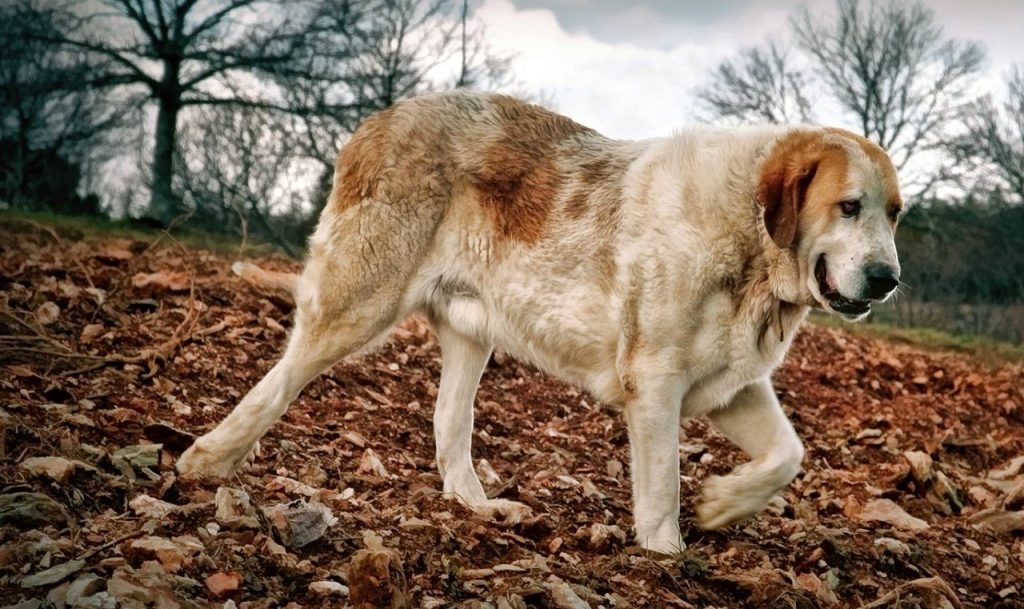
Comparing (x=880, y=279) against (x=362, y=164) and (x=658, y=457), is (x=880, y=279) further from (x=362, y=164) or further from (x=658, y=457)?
(x=362, y=164)

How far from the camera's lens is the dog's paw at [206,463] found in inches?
188

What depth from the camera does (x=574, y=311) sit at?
5.00m

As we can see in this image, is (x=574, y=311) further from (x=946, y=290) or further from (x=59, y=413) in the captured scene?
(x=946, y=290)

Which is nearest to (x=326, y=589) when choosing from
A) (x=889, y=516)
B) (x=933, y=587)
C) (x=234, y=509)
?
(x=234, y=509)

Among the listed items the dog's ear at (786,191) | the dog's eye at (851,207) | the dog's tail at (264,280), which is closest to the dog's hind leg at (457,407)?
the dog's ear at (786,191)

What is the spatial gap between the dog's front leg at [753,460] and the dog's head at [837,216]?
1.98ft

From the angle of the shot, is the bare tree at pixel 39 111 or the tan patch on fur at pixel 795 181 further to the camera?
the bare tree at pixel 39 111

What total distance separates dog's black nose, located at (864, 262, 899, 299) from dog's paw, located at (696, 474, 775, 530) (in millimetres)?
1048

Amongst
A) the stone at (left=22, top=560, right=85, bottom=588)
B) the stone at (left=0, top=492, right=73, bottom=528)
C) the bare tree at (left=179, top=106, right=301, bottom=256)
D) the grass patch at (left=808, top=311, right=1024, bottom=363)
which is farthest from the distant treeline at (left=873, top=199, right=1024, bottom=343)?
the stone at (left=22, top=560, right=85, bottom=588)

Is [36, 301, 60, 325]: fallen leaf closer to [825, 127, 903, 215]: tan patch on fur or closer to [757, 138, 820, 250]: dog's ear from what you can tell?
[757, 138, 820, 250]: dog's ear

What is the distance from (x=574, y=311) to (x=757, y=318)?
924 millimetres

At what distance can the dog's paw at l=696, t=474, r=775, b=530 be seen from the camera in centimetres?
462

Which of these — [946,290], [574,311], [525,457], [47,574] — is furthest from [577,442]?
[946,290]

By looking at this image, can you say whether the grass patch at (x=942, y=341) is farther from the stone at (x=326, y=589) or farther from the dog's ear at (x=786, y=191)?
the stone at (x=326, y=589)
